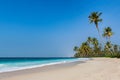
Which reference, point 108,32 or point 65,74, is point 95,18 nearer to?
point 108,32

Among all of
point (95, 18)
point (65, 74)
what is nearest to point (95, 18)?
point (95, 18)

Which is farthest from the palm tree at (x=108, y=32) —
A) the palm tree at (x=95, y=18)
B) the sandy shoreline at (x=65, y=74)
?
the sandy shoreline at (x=65, y=74)

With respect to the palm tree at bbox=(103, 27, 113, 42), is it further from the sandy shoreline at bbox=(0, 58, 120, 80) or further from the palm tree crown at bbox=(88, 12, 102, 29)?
the sandy shoreline at bbox=(0, 58, 120, 80)

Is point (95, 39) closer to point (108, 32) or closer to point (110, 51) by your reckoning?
point (110, 51)

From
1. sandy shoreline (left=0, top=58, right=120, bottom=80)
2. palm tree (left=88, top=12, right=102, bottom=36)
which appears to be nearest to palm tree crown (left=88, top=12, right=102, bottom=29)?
palm tree (left=88, top=12, right=102, bottom=36)

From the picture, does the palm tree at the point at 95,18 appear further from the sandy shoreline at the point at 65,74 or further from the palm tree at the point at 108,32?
the sandy shoreline at the point at 65,74

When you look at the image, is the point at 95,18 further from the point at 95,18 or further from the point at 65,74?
the point at 65,74

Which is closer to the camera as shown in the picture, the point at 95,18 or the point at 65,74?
the point at 65,74

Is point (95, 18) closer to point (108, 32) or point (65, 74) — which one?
point (108, 32)

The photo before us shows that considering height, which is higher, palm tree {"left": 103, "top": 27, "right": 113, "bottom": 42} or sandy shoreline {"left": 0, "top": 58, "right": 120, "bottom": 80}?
palm tree {"left": 103, "top": 27, "right": 113, "bottom": 42}

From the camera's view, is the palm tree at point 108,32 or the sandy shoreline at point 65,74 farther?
the palm tree at point 108,32

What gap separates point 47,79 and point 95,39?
81.4m

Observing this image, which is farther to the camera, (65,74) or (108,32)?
(108,32)

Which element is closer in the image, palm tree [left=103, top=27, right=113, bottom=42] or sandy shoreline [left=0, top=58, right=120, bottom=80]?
sandy shoreline [left=0, top=58, right=120, bottom=80]
